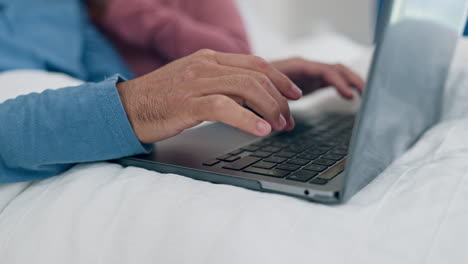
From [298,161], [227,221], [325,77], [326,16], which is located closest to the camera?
[227,221]

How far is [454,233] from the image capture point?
0.34m

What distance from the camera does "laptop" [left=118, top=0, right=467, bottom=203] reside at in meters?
0.37

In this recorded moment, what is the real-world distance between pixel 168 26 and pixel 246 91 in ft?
2.45

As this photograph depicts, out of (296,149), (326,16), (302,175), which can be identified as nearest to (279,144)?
(296,149)

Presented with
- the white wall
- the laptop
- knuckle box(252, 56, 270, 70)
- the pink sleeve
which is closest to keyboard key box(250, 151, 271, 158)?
the laptop

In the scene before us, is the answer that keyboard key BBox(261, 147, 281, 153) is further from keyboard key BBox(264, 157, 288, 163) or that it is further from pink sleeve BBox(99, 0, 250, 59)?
pink sleeve BBox(99, 0, 250, 59)

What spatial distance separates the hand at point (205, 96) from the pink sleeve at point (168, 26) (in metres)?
0.58

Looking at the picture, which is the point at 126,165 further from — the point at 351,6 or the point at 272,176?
the point at 351,6

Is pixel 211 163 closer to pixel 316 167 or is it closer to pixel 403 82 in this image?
pixel 316 167

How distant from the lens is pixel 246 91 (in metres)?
0.45

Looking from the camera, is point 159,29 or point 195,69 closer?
point 195,69

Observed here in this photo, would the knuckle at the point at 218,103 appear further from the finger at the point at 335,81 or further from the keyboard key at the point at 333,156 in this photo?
the finger at the point at 335,81

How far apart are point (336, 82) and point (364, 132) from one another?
0.43 m

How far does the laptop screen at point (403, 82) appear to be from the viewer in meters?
0.36
